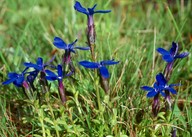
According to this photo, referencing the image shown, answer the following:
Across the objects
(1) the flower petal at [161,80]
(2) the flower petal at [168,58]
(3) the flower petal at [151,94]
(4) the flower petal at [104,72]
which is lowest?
(3) the flower petal at [151,94]

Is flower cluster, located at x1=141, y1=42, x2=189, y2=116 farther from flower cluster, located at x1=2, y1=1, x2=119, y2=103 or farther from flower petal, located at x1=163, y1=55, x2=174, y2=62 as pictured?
flower cluster, located at x1=2, y1=1, x2=119, y2=103

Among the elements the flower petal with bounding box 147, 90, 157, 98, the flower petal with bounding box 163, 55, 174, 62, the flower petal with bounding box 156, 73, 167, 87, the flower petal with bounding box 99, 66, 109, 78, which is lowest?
the flower petal with bounding box 147, 90, 157, 98

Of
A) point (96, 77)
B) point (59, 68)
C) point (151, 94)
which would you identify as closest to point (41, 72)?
point (59, 68)

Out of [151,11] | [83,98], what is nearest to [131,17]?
[151,11]

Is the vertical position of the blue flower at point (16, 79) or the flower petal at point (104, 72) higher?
the flower petal at point (104, 72)

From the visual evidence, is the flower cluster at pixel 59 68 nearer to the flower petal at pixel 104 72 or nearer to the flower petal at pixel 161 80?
the flower petal at pixel 104 72

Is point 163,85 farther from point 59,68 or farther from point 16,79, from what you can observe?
point 16,79

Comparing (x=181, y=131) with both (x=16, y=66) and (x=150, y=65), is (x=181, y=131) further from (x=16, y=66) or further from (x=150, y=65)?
(x=16, y=66)

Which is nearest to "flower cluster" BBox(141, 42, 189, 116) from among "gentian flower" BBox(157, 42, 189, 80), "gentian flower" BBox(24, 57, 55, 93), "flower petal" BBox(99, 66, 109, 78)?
"gentian flower" BBox(157, 42, 189, 80)

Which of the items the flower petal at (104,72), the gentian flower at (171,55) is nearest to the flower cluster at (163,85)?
the gentian flower at (171,55)
